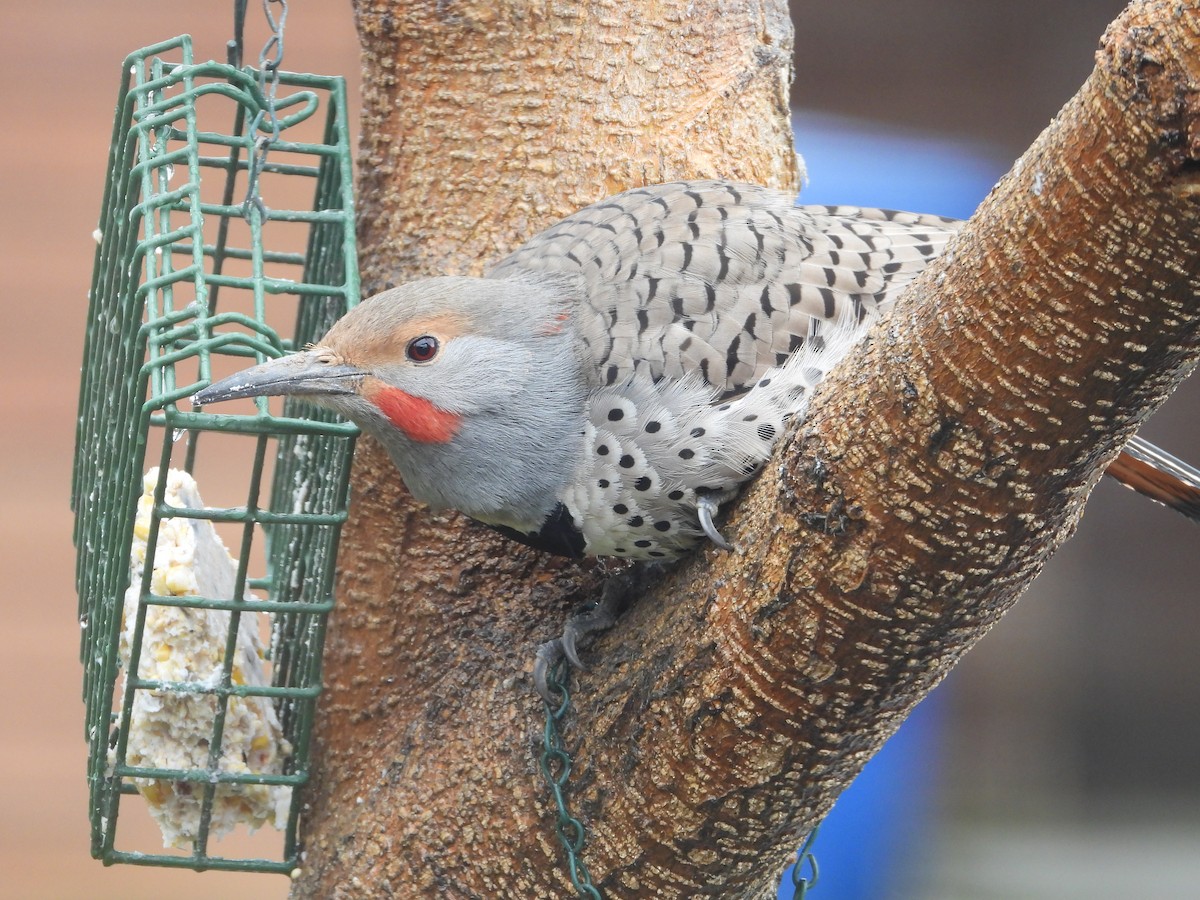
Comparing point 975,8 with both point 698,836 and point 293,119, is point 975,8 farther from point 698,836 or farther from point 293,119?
point 698,836

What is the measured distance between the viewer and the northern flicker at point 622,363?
233 cm

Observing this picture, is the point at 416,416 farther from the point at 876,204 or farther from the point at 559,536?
the point at 876,204

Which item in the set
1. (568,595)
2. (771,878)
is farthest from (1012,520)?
(568,595)

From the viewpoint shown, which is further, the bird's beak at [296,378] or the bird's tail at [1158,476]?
the bird's tail at [1158,476]

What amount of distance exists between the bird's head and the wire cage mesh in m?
0.11

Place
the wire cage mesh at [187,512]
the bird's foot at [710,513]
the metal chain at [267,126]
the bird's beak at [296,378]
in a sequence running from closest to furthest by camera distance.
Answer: the bird's foot at [710,513], the bird's beak at [296,378], the wire cage mesh at [187,512], the metal chain at [267,126]

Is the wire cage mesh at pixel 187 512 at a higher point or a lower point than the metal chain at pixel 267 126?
lower

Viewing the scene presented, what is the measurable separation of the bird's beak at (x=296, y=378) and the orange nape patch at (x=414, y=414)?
51 mm

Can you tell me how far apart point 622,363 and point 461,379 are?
1.00 feet

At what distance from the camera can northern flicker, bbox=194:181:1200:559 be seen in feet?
7.66

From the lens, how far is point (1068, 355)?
A: 1613 mm

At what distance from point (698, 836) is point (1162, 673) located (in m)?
6.08

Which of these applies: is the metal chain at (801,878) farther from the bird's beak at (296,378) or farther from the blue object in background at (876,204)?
the blue object in background at (876,204)

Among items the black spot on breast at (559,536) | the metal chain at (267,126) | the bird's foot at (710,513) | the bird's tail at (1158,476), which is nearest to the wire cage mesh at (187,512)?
the metal chain at (267,126)
